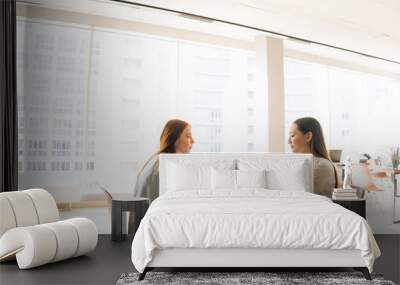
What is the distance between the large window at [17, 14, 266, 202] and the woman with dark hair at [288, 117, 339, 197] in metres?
0.45

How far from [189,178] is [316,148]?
5.96 feet

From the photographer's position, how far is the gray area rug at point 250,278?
3639 millimetres

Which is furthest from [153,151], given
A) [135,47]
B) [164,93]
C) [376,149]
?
[376,149]

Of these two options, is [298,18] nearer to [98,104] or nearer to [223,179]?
[223,179]

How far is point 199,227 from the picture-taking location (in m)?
3.65

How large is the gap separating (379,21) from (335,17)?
0.54 meters

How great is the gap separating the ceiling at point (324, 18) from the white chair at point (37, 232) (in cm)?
279

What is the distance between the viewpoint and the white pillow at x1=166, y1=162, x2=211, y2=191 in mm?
5328

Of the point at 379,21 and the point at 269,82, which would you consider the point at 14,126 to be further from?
the point at 379,21

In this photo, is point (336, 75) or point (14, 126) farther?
point (336, 75)

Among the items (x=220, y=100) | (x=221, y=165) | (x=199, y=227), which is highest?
(x=220, y=100)

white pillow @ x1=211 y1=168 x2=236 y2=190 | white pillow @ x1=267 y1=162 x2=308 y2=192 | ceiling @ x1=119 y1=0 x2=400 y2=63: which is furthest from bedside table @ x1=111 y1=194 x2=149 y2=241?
ceiling @ x1=119 y1=0 x2=400 y2=63

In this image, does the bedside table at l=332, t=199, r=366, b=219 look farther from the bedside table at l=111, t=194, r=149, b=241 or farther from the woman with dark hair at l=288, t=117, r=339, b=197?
the bedside table at l=111, t=194, r=149, b=241

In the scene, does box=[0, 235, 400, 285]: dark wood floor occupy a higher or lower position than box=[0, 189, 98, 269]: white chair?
lower
